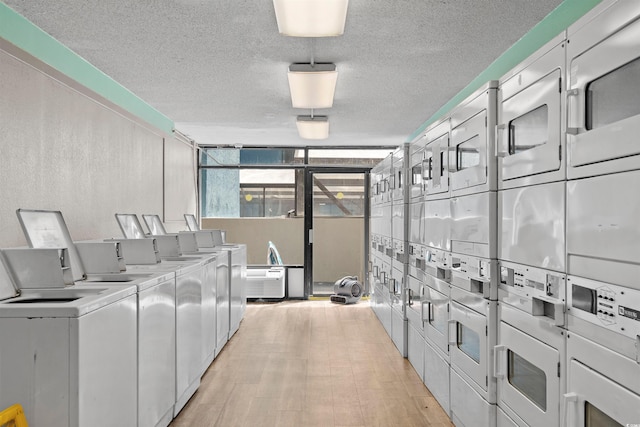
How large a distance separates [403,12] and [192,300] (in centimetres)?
232

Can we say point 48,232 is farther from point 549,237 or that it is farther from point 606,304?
point 606,304

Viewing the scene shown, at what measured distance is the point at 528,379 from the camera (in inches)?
86.2

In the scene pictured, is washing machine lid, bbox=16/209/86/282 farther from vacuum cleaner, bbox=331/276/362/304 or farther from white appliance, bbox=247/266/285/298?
vacuum cleaner, bbox=331/276/362/304

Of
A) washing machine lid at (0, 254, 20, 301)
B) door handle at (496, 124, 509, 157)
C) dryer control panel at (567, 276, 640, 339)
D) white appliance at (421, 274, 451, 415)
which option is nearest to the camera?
dryer control panel at (567, 276, 640, 339)

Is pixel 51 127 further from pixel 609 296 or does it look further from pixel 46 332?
pixel 609 296

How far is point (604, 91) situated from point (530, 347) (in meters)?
1.05

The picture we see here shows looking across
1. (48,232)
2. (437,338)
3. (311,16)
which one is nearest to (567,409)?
(437,338)

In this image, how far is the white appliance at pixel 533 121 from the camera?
1894 mm

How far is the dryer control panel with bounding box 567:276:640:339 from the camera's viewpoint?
1.45 meters

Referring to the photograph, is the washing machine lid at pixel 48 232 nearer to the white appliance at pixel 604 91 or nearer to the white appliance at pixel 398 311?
the white appliance at pixel 604 91

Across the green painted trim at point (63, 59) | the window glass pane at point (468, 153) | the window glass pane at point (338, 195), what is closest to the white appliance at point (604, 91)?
the window glass pane at point (468, 153)

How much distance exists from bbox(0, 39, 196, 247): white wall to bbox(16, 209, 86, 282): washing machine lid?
175 mm

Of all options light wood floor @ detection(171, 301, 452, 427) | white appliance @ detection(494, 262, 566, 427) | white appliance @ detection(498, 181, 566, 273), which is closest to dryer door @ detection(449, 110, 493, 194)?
white appliance @ detection(498, 181, 566, 273)

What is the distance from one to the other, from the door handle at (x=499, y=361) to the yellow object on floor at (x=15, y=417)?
1946mm
